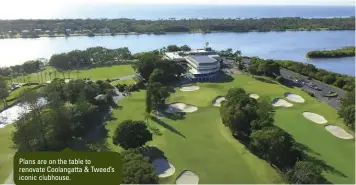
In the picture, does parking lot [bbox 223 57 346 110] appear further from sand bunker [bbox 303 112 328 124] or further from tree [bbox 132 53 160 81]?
tree [bbox 132 53 160 81]

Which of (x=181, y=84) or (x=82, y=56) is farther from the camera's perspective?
(x=82, y=56)

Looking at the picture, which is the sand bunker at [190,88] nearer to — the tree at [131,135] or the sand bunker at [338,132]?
the sand bunker at [338,132]

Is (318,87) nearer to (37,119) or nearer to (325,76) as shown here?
(325,76)

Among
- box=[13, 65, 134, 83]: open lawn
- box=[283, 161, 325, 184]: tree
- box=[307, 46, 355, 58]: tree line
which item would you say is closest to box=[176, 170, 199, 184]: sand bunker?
box=[283, 161, 325, 184]: tree

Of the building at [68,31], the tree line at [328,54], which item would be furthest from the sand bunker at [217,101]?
the building at [68,31]

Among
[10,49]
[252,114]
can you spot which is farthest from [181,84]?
[10,49]

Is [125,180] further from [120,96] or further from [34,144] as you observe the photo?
[120,96]
